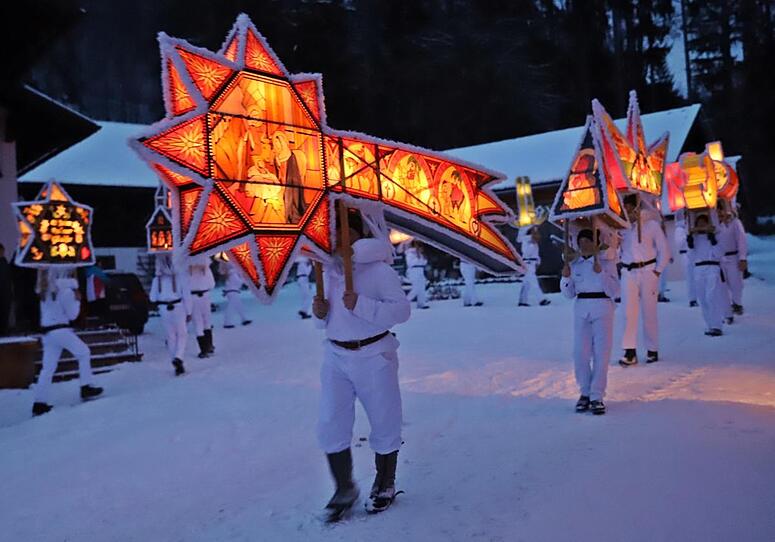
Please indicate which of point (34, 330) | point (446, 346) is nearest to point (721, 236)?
point (446, 346)

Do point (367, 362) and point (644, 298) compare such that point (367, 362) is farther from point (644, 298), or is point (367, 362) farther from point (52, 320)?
point (52, 320)

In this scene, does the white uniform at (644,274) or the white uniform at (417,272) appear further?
the white uniform at (417,272)

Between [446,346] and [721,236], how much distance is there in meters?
5.47

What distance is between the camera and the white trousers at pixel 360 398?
403 cm

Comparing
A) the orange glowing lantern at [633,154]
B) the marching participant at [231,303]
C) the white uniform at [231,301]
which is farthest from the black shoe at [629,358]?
the white uniform at [231,301]

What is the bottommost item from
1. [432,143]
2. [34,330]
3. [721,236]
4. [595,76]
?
[34,330]

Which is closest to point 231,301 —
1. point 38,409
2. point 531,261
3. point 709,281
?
point 531,261

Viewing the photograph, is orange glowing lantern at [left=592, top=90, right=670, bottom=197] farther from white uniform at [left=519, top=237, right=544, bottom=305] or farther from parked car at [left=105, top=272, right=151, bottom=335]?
parked car at [left=105, top=272, right=151, bottom=335]

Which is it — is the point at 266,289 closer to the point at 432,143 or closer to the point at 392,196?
the point at 392,196

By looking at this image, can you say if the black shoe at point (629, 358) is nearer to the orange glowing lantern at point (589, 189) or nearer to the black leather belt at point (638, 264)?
the black leather belt at point (638, 264)

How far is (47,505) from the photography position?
482 centimetres

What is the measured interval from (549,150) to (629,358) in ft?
63.5

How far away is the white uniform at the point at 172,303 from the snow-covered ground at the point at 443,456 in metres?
0.71

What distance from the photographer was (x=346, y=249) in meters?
3.98
